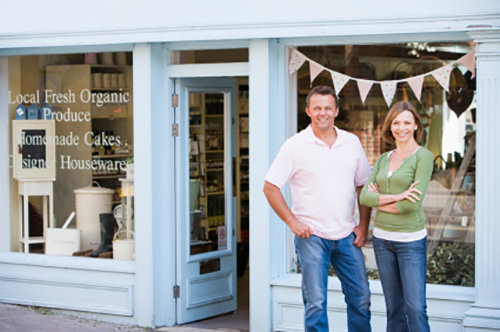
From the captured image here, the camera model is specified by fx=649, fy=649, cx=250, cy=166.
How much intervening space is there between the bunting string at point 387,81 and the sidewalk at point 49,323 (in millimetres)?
2508

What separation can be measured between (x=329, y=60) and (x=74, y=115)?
2719 mm

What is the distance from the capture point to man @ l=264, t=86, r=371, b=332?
411 centimetres

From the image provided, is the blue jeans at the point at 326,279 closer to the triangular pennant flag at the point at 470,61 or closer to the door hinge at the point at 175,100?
the triangular pennant flag at the point at 470,61

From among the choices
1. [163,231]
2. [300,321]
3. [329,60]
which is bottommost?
[300,321]

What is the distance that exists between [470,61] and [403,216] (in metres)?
1.83

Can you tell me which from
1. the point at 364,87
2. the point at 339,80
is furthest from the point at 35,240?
the point at 364,87

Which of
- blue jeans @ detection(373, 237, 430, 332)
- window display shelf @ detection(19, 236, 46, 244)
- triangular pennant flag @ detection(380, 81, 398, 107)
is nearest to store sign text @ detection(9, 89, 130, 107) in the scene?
window display shelf @ detection(19, 236, 46, 244)

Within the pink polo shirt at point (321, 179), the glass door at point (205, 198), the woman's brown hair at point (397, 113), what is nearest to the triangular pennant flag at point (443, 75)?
the woman's brown hair at point (397, 113)

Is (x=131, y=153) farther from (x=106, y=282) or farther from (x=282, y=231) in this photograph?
(x=282, y=231)

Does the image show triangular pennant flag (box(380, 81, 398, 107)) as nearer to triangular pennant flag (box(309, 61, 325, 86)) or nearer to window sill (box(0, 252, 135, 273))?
triangular pennant flag (box(309, 61, 325, 86))

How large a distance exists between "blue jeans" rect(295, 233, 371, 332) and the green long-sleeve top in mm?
273

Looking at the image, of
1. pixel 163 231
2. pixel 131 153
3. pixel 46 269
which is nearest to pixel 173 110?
pixel 131 153

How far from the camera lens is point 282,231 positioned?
231 inches

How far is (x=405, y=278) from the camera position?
412 centimetres
